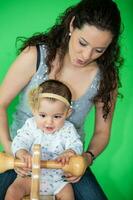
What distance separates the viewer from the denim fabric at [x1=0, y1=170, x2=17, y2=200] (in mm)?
1577

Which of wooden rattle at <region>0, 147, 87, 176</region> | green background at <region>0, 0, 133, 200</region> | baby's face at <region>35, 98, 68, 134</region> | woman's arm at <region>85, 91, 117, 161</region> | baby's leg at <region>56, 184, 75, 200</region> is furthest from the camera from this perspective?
green background at <region>0, 0, 133, 200</region>

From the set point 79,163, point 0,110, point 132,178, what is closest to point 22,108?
point 0,110

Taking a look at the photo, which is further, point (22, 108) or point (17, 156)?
point (22, 108)

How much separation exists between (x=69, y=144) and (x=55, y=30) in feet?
1.44

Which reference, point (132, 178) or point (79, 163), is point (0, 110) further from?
point (132, 178)

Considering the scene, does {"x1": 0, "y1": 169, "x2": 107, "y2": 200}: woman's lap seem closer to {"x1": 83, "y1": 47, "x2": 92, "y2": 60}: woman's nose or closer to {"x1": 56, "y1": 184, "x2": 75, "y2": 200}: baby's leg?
{"x1": 56, "y1": 184, "x2": 75, "y2": 200}: baby's leg

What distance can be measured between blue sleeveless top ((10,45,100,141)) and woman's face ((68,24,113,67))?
0.15m

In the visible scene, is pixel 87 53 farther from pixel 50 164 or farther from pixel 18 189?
pixel 18 189

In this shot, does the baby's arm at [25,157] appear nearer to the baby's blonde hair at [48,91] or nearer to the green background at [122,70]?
the baby's blonde hair at [48,91]

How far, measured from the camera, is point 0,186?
62.9 inches

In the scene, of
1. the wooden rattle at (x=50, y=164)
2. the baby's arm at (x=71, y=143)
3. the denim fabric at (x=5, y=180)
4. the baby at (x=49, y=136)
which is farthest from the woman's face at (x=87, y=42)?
the denim fabric at (x=5, y=180)

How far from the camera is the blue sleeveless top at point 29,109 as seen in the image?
1.65 m

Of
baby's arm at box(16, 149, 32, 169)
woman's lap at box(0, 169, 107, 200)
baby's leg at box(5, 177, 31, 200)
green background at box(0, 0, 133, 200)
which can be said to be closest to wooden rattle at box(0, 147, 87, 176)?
baby's arm at box(16, 149, 32, 169)

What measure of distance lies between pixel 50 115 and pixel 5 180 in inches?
13.6
